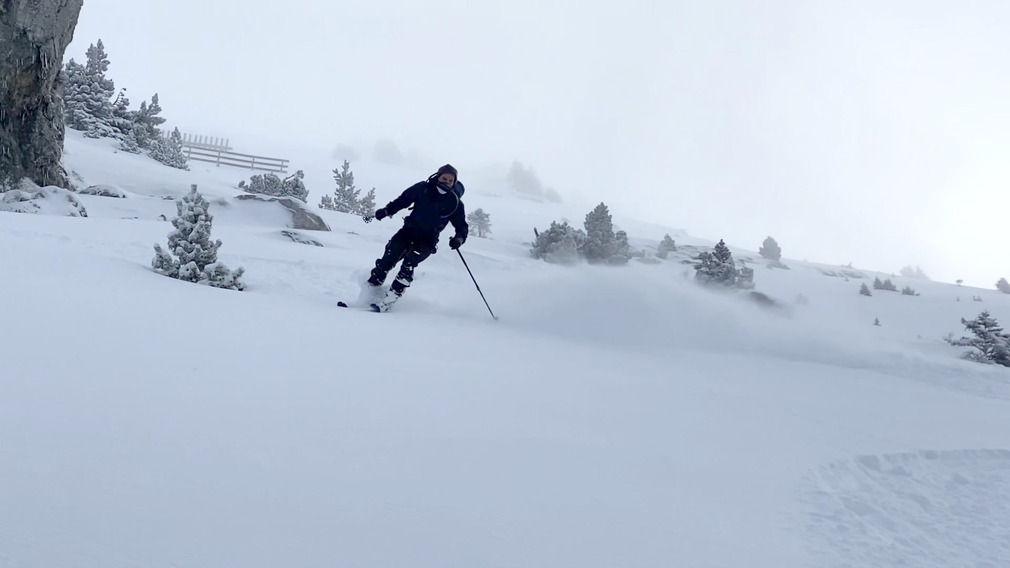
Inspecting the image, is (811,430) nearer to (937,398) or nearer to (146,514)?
(937,398)

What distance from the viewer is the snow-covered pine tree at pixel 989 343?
823 centimetres

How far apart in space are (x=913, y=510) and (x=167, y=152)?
30.2 metres

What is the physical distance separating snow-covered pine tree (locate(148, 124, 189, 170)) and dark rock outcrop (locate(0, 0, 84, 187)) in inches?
424

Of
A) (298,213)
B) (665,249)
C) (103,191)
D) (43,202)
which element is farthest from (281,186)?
(665,249)

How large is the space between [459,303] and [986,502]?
5.53 metres

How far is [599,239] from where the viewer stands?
1881cm

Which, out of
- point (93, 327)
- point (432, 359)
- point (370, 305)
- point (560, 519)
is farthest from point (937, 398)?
point (93, 327)

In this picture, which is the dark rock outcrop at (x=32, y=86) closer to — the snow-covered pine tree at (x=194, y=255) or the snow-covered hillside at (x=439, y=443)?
the snow-covered pine tree at (x=194, y=255)

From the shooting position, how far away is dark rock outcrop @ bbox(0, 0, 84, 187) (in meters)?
13.5

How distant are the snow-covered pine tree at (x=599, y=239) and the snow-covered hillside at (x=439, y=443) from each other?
1267cm

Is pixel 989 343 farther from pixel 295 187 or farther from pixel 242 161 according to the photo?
pixel 242 161

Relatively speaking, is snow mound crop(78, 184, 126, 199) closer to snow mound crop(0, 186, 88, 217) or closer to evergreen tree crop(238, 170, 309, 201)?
snow mound crop(0, 186, 88, 217)

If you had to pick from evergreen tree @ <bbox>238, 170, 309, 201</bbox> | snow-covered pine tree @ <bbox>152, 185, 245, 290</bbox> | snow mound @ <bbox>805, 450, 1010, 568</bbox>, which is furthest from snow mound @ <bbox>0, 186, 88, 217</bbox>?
snow mound @ <bbox>805, 450, 1010, 568</bbox>

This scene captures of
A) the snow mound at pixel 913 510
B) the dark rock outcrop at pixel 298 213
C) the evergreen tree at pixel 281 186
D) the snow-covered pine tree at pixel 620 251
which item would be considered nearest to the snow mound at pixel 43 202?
the dark rock outcrop at pixel 298 213
